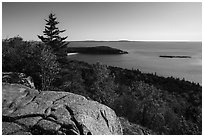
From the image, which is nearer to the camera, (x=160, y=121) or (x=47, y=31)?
(x=160, y=121)

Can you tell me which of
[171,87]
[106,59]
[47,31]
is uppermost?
[47,31]

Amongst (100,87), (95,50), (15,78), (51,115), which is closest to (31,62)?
(15,78)

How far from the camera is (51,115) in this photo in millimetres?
7391

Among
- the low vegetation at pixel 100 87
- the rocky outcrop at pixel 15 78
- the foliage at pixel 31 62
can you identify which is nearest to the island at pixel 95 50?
the low vegetation at pixel 100 87

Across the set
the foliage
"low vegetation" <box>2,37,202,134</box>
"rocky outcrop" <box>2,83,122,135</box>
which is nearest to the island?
"low vegetation" <box>2,37,202,134</box>

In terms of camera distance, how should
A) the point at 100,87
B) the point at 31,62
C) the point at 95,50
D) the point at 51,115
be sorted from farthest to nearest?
the point at 95,50 < the point at 100,87 < the point at 31,62 < the point at 51,115

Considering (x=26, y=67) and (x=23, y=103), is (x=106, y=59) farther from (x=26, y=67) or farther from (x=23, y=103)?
(x=23, y=103)

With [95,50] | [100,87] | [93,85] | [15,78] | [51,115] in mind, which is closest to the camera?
→ [51,115]

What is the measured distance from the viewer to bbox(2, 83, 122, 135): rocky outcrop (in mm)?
6855

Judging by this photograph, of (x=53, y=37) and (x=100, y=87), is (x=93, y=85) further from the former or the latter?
(x=53, y=37)

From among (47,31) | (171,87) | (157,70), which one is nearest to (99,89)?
(47,31)

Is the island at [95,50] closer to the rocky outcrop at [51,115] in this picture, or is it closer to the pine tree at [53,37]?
the pine tree at [53,37]

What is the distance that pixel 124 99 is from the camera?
96.8 ft

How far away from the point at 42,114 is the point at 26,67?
13.3 meters
